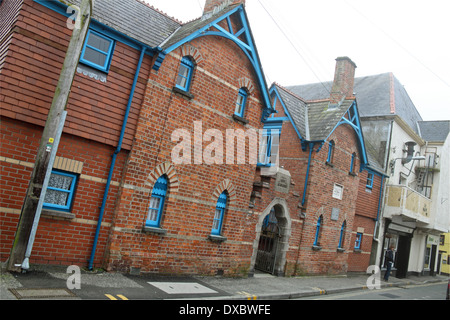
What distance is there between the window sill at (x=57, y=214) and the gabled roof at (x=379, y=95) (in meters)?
19.6

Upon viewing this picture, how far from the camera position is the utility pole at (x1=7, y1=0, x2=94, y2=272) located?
7.09m

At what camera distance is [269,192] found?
44.4ft

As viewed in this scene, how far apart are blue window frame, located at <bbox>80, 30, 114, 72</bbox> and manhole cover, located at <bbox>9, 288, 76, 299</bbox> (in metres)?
5.19

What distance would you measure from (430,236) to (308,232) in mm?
18580

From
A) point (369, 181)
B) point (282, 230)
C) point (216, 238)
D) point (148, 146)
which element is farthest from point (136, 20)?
point (369, 181)

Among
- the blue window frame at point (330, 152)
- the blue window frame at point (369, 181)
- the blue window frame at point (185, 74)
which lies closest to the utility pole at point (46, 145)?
the blue window frame at point (185, 74)

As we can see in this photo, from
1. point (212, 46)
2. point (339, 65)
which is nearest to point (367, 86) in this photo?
point (339, 65)

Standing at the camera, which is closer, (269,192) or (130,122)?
(130,122)

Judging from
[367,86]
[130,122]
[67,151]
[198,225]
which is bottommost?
[198,225]

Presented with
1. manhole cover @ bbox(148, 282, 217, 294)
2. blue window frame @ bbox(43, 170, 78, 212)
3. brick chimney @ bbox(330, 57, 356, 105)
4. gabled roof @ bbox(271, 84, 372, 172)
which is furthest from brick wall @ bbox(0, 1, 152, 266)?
brick chimney @ bbox(330, 57, 356, 105)

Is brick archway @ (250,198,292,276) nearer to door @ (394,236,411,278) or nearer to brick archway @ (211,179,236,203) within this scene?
brick archway @ (211,179,236,203)

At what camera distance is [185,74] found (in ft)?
35.1

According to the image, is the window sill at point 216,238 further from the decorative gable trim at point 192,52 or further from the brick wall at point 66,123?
the decorative gable trim at point 192,52
